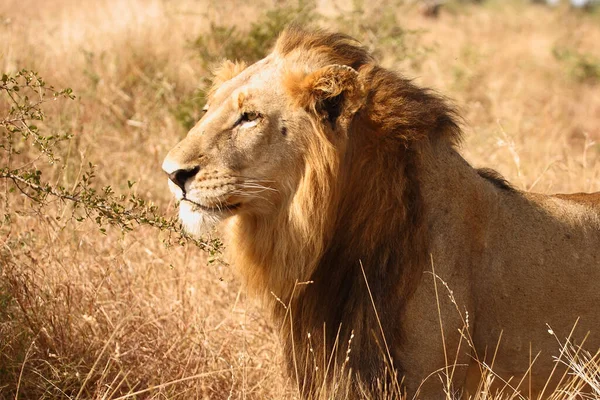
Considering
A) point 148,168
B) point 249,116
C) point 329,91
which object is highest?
point 329,91

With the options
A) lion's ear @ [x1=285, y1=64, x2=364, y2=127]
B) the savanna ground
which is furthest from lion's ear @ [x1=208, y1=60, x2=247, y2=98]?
the savanna ground

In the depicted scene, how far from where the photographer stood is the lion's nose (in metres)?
3.48

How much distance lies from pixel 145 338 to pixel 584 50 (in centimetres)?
1318

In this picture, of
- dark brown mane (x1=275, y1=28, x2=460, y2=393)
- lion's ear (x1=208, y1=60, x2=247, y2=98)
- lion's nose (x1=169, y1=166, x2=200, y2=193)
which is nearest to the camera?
lion's nose (x1=169, y1=166, x2=200, y2=193)

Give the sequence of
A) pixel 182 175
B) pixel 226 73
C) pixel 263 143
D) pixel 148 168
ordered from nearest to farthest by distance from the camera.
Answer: pixel 182 175, pixel 263 143, pixel 226 73, pixel 148 168

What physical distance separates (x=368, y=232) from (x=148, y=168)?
11.7 ft

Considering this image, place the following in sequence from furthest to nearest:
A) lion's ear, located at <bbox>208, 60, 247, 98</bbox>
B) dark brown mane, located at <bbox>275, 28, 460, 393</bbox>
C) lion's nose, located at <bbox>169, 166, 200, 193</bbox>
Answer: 1. lion's ear, located at <bbox>208, 60, 247, 98</bbox>
2. dark brown mane, located at <bbox>275, 28, 460, 393</bbox>
3. lion's nose, located at <bbox>169, 166, 200, 193</bbox>

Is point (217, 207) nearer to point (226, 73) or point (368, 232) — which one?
point (368, 232)

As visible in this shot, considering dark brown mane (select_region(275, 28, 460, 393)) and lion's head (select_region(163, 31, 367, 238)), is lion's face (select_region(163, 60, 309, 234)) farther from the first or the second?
dark brown mane (select_region(275, 28, 460, 393))

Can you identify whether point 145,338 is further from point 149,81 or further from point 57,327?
point 149,81

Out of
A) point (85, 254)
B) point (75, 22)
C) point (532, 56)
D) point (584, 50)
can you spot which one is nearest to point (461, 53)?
point (532, 56)

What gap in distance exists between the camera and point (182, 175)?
3.49 metres

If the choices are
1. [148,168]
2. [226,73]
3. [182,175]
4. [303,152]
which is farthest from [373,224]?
[148,168]

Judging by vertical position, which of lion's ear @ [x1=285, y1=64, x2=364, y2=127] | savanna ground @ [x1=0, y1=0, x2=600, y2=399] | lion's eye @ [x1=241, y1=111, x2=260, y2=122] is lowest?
savanna ground @ [x1=0, y1=0, x2=600, y2=399]
